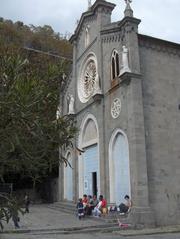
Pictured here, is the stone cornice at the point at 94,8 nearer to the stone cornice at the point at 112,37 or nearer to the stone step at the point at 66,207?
the stone cornice at the point at 112,37

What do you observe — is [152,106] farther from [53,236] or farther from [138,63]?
[53,236]

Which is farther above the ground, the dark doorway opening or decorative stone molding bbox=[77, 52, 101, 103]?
decorative stone molding bbox=[77, 52, 101, 103]

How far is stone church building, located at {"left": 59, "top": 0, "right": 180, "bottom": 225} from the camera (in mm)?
17609

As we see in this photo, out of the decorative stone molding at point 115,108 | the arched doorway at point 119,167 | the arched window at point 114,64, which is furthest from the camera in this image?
the arched window at point 114,64

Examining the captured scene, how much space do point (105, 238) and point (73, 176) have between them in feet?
38.7

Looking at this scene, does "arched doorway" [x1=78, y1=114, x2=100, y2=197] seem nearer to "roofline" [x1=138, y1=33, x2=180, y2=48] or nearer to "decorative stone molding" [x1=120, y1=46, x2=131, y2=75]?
"decorative stone molding" [x1=120, y1=46, x2=131, y2=75]

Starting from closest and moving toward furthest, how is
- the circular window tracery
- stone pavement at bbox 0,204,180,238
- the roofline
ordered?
stone pavement at bbox 0,204,180,238
the roofline
the circular window tracery

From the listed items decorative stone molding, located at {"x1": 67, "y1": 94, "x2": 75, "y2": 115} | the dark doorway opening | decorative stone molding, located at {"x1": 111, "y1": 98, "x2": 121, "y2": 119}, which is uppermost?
decorative stone molding, located at {"x1": 67, "y1": 94, "x2": 75, "y2": 115}

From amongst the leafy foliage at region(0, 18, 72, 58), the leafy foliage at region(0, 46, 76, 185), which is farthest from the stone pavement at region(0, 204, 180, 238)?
the leafy foliage at region(0, 18, 72, 58)

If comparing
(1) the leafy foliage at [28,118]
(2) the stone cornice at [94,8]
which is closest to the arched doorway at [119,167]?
(2) the stone cornice at [94,8]

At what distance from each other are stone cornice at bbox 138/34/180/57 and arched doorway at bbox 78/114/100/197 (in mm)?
6099

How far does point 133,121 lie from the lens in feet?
58.7

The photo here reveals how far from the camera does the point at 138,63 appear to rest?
19031 mm

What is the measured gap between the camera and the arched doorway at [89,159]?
74.5ft
